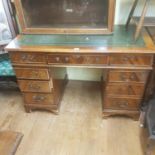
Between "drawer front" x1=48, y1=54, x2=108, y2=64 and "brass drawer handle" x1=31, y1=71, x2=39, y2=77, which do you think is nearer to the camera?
"drawer front" x1=48, y1=54, x2=108, y2=64

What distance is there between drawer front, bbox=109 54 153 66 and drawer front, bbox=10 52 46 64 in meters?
0.53

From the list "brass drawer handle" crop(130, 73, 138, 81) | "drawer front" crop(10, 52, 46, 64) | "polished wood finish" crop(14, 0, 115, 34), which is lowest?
"brass drawer handle" crop(130, 73, 138, 81)

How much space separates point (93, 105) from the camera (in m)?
1.87

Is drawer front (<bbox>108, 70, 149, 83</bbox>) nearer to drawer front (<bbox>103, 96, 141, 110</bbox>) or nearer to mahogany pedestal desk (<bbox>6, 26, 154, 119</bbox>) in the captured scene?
mahogany pedestal desk (<bbox>6, 26, 154, 119</bbox>)

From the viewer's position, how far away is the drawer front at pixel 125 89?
56.2 inches

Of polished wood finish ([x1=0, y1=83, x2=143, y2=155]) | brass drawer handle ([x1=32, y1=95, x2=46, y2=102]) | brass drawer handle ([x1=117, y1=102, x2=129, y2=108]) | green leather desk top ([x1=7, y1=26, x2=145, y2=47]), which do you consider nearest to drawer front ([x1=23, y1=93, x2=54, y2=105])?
brass drawer handle ([x1=32, y1=95, x2=46, y2=102])

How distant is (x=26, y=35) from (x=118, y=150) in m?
1.23

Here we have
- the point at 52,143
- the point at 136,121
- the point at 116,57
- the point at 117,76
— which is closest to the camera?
the point at 116,57

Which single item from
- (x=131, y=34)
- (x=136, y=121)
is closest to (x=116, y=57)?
(x=131, y=34)

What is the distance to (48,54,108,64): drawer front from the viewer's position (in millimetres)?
1301

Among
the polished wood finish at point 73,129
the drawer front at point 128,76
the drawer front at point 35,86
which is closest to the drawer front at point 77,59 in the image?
the drawer front at point 128,76

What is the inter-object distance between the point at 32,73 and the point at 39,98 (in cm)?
28

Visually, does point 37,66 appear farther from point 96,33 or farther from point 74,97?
point 74,97

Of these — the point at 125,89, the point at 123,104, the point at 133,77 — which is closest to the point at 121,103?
the point at 123,104
